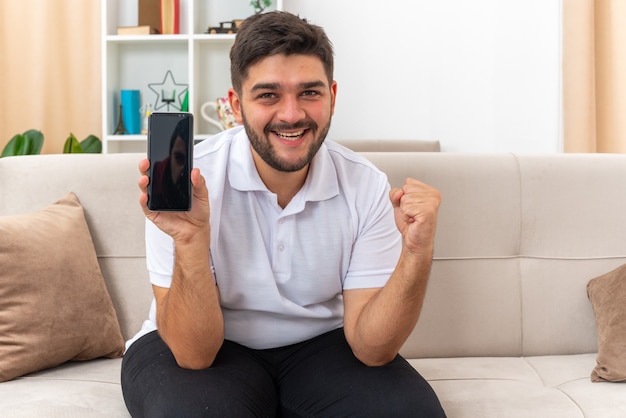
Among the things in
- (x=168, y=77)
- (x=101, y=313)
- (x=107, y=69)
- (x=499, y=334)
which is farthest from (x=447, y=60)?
(x=101, y=313)

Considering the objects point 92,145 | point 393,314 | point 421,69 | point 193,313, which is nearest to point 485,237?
point 393,314

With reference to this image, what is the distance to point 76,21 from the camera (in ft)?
12.1

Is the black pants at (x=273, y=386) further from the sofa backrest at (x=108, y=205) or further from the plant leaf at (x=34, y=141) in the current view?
the plant leaf at (x=34, y=141)

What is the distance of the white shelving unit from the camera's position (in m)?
3.55

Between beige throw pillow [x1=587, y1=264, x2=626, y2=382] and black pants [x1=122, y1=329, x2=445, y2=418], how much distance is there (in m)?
0.47

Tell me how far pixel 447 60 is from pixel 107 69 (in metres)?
1.62

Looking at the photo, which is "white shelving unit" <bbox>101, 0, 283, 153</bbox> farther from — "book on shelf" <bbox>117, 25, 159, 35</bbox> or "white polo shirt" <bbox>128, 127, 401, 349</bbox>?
"white polo shirt" <bbox>128, 127, 401, 349</bbox>

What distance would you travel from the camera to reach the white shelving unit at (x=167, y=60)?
11.6 ft

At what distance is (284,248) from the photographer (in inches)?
54.6

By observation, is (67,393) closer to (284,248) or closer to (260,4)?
(284,248)

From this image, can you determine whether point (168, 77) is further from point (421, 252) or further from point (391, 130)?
point (421, 252)

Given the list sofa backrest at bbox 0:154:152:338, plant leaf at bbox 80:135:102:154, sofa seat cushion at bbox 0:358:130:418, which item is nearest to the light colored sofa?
sofa backrest at bbox 0:154:152:338

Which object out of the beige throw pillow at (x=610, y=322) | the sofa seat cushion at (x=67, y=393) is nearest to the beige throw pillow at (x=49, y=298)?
the sofa seat cushion at (x=67, y=393)

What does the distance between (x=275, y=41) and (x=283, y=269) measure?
414 mm
